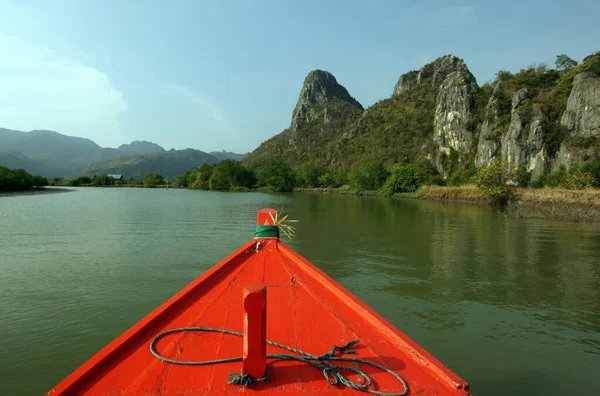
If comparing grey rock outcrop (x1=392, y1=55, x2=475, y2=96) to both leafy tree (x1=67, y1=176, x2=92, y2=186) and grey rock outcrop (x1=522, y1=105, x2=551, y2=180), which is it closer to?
grey rock outcrop (x1=522, y1=105, x2=551, y2=180)

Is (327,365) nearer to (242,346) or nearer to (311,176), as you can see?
(242,346)

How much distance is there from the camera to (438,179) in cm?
6072

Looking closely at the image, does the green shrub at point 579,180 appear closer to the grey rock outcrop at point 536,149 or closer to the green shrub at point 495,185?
the green shrub at point 495,185

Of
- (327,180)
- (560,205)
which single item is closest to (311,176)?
(327,180)

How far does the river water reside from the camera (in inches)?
177

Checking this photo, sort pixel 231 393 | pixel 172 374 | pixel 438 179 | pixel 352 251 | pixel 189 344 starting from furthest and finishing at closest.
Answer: pixel 438 179 < pixel 352 251 < pixel 189 344 < pixel 172 374 < pixel 231 393

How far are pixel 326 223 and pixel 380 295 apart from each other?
12.3 metres

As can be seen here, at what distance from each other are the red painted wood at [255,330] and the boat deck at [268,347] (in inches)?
4.7

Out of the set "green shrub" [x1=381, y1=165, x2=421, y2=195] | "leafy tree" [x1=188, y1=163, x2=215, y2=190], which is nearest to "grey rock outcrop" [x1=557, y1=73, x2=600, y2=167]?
"green shrub" [x1=381, y1=165, x2=421, y2=195]

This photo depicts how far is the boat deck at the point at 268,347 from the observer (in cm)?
206

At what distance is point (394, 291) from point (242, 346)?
5.62 meters

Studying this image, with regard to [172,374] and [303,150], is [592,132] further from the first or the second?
[303,150]

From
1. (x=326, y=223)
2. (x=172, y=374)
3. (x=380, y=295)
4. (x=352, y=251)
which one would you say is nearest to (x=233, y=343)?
(x=172, y=374)

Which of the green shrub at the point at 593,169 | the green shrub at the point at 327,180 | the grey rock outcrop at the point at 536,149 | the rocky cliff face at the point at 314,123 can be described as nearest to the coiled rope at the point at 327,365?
the green shrub at the point at 593,169
